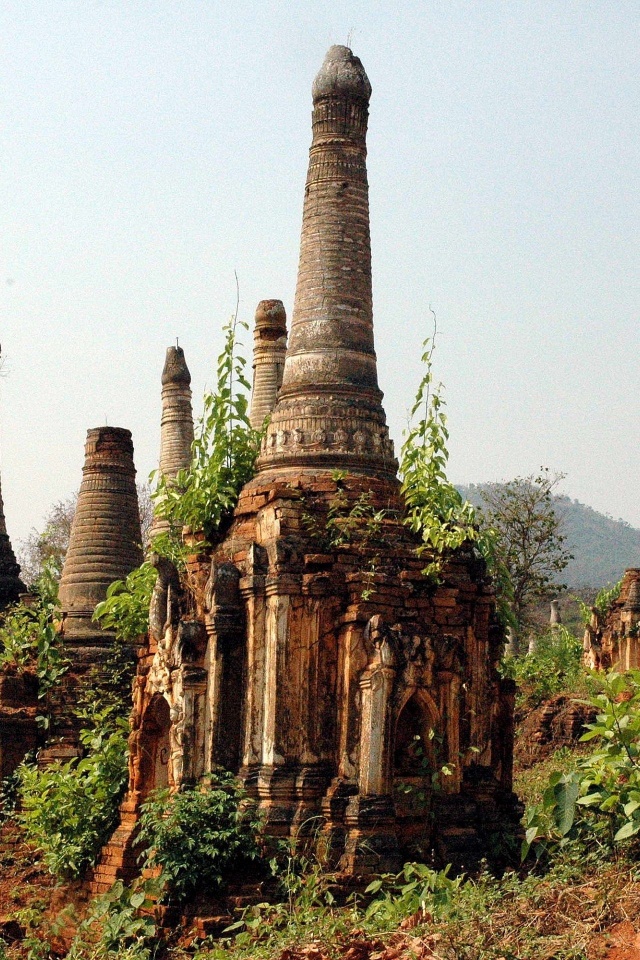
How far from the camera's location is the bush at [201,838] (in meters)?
10.5

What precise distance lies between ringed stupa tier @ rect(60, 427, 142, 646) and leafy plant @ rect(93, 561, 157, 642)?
3.09m

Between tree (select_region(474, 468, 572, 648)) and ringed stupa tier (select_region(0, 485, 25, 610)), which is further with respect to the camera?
tree (select_region(474, 468, 572, 648))

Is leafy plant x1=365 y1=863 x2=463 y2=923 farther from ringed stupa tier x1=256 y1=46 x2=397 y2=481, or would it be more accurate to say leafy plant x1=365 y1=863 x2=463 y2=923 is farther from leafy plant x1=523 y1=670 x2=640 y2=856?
ringed stupa tier x1=256 y1=46 x2=397 y2=481

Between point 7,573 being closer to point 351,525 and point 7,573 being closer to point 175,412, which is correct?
point 175,412

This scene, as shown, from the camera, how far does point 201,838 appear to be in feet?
35.0

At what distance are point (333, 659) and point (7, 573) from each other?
31.3 ft

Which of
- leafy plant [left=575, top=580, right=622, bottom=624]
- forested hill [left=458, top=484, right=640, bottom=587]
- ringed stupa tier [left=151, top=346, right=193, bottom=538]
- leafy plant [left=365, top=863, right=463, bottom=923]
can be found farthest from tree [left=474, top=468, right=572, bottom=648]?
forested hill [left=458, top=484, right=640, bottom=587]

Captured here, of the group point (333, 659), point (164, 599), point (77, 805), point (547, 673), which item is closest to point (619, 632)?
point (547, 673)

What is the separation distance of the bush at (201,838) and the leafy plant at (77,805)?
1.81 meters

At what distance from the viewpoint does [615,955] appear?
7609 millimetres

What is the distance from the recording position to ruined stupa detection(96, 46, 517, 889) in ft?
36.4

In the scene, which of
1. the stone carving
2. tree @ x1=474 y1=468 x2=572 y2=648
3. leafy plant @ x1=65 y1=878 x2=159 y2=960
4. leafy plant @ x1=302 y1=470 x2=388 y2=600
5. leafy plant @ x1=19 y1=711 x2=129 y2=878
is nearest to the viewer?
leafy plant @ x1=65 y1=878 x2=159 y2=960

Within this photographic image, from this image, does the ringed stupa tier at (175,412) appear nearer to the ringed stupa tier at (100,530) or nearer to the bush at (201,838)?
the ringed stupa tier at (100,530)

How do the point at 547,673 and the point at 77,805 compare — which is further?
the point at 547,673
